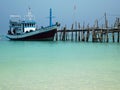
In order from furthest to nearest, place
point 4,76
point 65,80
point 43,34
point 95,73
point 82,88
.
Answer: point 43,34, point 95,73, point 4,76, point 65,80, point 82,88

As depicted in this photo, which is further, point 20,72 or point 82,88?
point 20,72

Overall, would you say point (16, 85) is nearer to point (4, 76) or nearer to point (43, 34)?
point (4, 76)

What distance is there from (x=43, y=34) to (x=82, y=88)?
153 feet

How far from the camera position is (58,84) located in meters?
14.1

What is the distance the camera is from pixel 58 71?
1794cm

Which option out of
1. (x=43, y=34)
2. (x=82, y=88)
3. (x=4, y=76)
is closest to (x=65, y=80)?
(x=82, y=88)

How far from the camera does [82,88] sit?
13.3 metres

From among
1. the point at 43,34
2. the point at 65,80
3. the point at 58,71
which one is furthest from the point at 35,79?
the point at 43,34

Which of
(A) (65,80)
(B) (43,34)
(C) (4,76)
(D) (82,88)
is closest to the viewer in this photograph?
(D) (82,88)

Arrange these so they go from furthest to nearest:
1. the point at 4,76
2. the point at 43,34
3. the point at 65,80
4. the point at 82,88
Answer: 1. the point at 43,34
2. the point at 4,76
3. the point at 65,80
4. the point at 82,88

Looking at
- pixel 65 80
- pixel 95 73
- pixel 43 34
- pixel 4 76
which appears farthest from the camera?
pixel 43 34

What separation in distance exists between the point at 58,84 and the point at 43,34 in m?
45.9

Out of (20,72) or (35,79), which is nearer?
(35,79)

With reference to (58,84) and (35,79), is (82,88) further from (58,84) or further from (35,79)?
(35,79)
